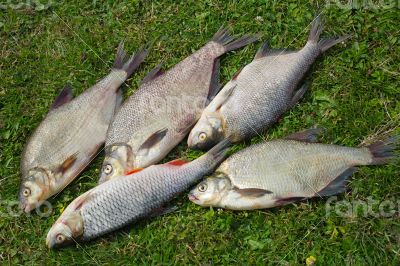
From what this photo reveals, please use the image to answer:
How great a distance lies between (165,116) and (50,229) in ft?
4.51

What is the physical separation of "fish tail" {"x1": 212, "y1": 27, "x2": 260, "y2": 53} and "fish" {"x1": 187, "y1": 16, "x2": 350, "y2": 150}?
13.0 inches

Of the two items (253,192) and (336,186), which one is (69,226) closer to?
(253,192)

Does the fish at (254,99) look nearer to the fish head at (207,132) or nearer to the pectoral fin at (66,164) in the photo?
the fish head at (207,132)

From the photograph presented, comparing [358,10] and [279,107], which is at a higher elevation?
[358,10]

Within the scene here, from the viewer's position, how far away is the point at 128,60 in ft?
16.6

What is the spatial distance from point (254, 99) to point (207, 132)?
491 mm

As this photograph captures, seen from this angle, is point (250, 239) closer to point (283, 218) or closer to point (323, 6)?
point (283, 218)

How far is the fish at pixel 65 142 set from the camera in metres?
4.66

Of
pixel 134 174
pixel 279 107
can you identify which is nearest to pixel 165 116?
pixel 134 174

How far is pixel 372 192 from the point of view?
4531 millimetres
